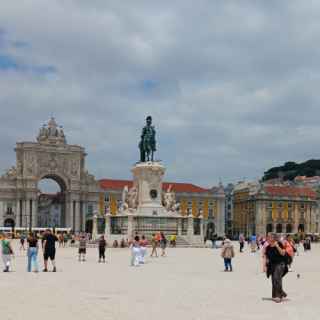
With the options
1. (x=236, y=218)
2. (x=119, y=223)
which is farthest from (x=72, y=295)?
(x=236, y=218)

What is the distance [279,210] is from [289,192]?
5.14 m

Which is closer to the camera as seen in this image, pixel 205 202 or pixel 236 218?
pixel 205 202

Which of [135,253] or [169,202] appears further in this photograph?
[169,202]

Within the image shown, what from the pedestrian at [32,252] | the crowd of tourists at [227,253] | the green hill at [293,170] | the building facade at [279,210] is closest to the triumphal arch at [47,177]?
the building facade at [279,210]

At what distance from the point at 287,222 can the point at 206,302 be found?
395ft

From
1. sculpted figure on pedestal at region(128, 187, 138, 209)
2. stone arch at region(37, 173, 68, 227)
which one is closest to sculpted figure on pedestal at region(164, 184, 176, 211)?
sculpted figure on pedestal at region(128, 187, 138, 209)

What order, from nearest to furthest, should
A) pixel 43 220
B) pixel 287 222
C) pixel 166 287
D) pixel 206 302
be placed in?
pixel 206 302, pixel 166 287, pixel 287 222, pixel 43 220

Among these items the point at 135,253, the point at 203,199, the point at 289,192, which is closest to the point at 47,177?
the point at 203,199

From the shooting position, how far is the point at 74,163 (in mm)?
121625

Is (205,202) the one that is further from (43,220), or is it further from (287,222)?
(43,220)

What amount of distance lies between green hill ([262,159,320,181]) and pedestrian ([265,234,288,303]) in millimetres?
168960

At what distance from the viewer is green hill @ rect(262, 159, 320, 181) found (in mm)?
182500

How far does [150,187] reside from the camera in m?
50.4

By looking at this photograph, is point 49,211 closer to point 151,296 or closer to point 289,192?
point 289,192
